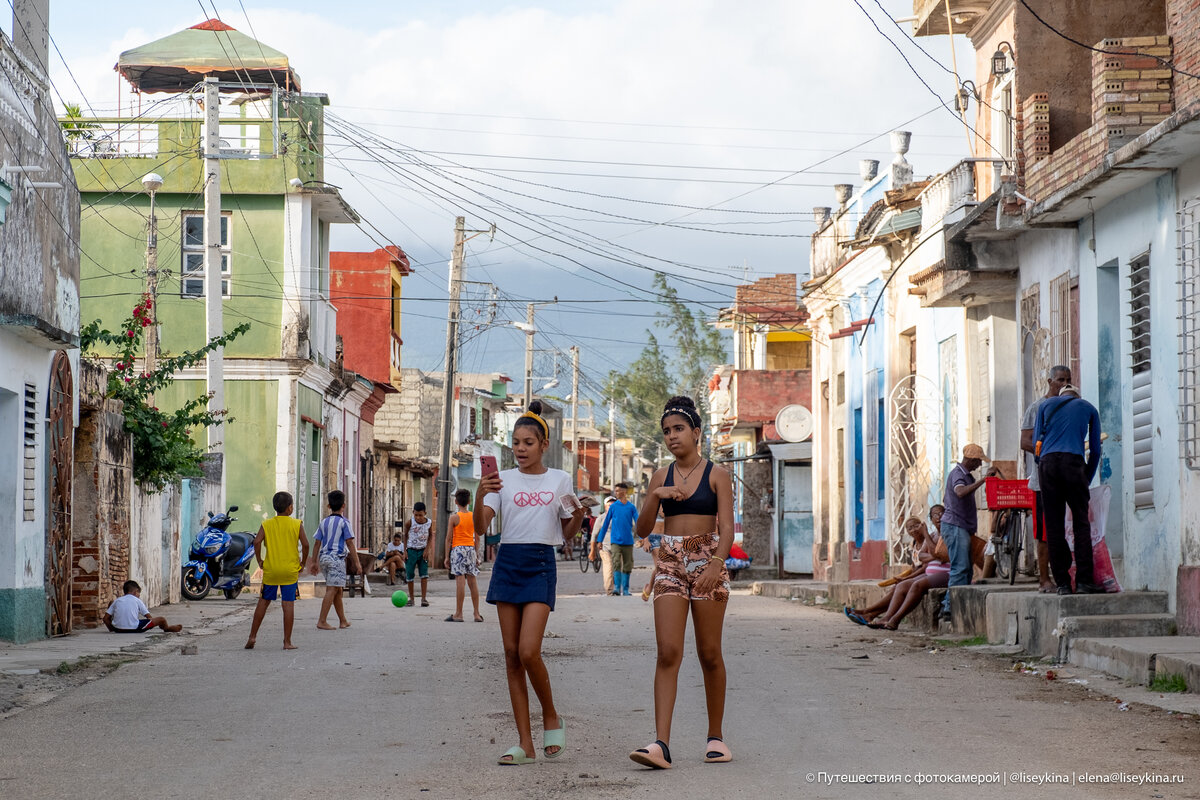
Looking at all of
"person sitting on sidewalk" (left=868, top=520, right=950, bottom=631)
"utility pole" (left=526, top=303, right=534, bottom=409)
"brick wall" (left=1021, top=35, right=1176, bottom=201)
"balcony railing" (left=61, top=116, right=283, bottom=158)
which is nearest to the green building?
"balcony railing" (left=61, top=116, right=283, bottom=158)

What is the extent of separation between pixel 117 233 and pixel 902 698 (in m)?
26.7

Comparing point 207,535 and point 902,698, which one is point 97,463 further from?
point 902,698

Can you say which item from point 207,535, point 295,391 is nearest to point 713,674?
point 207,535

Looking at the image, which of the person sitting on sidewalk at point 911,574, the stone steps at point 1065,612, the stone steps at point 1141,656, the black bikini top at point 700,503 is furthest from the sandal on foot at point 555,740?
the person sitting on sidewalk at point 911,574

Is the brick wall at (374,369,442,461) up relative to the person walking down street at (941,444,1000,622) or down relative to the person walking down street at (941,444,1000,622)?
up

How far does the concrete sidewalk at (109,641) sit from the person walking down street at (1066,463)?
28.1ft

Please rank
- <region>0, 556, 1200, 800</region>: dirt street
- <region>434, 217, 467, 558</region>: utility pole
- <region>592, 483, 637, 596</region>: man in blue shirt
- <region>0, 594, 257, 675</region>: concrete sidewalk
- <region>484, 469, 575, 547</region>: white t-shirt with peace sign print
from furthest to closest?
1. <region>434, 217, 467, 558</region>: utility pole
2. <region>592, 483, 637, 596</region>: man in blue shirt
3. <region>0, 594, 257, 675</region>: concrete sidewalk
4. <region>484, 469, 575, 547</region>: white t-shirt with peace sign print
5. <region>0, 556, 1200, 800</region>: dirt street

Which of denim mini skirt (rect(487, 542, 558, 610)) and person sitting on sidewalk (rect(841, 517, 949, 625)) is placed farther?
person sitting on sidewalk (rect(841, 517, 949, 625))

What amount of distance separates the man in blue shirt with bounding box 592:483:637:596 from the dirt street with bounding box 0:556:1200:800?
11.2 meters

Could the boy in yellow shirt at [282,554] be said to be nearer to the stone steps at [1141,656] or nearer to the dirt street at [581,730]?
the dirt street at [581,730]

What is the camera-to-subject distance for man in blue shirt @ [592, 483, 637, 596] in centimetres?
2573

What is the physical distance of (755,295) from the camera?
5206 cm

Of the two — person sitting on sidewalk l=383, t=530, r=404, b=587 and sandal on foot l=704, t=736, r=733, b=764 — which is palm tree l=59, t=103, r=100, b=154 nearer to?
person sitting on sidewalk l=383, t=530, r=404, b=587

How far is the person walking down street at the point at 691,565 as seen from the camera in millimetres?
7461
